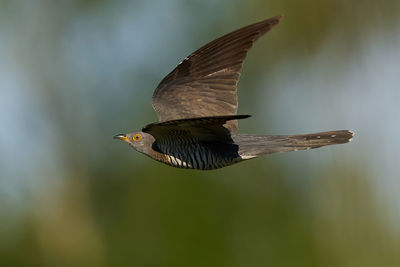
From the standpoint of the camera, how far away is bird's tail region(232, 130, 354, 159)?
6027 mm

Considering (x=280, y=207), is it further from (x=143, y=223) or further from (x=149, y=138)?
(x=149, y=138)

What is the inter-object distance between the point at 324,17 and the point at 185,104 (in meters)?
6.77

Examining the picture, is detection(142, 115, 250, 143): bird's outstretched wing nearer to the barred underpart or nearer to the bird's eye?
the barred underpart

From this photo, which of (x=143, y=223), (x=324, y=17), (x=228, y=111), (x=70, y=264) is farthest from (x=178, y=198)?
(x=228, y=111)

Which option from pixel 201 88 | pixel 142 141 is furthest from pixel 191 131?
pixel 201 88

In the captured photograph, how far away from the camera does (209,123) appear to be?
5.73 metres

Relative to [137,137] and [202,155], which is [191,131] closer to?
[202,155]

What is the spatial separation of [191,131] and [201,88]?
797 millimetres

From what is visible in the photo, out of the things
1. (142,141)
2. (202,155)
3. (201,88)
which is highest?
(201,88)

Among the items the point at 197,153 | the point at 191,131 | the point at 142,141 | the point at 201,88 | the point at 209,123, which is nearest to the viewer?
the point at 209,123

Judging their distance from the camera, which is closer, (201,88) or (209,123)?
(209,123)

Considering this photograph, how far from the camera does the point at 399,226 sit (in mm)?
12602

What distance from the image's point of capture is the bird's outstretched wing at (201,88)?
21.4 ft

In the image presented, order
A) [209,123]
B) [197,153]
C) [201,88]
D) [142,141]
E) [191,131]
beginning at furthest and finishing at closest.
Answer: [201,88]
[142,141]
[197,153]
[191,131]
[209,123]
